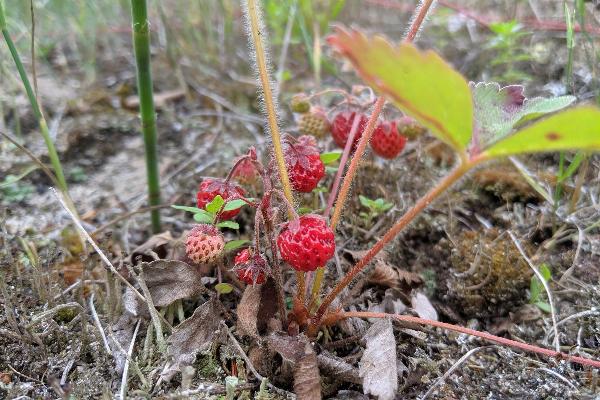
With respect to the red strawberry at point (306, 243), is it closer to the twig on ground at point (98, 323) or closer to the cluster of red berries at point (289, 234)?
the cluster of red berries at point (289, 234)

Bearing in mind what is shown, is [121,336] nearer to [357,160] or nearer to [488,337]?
[357,160]

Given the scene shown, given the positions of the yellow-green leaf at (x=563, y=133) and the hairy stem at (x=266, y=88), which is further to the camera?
the hairy stem at (x=266, y=88)

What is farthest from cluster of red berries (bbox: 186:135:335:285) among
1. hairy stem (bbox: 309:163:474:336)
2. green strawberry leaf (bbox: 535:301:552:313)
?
green strawberry leaf (bbox: 535:301:552:313)

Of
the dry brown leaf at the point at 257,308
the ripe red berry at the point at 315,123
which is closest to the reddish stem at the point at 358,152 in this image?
the dry brown leaf at the point at 257,308

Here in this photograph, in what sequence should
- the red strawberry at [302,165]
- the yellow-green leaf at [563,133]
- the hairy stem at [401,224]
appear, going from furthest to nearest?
the red strawberry at [302,165]
the hairy stem at [401,224]
the yellow-green leaf at [563,133]

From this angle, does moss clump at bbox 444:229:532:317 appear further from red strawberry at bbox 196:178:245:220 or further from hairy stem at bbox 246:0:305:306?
red strawberry at bbox 196:178:245:220

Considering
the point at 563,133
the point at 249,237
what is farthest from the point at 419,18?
the point at 249,237

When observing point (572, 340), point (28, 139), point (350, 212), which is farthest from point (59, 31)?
point (572, 340)
